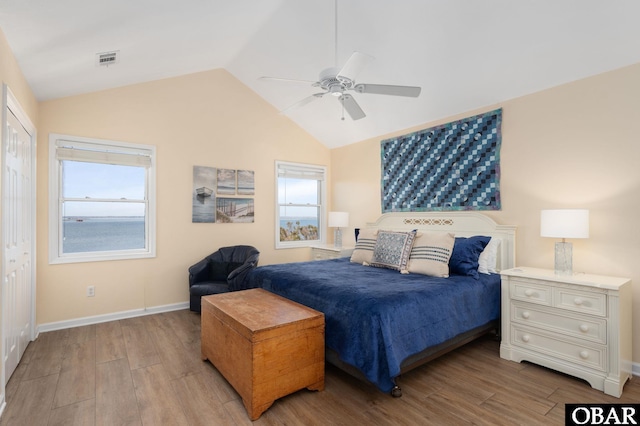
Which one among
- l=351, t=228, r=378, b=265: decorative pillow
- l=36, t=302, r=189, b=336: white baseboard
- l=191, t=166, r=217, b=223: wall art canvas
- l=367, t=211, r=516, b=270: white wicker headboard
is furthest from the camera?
l=191, t=166, r=217, b=223: wall art canvas

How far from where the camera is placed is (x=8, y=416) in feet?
6.89

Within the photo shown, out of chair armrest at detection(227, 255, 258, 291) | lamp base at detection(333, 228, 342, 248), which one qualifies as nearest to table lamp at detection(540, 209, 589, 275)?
lamp base at detection(333, 228, 342, 248)

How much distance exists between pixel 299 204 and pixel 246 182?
109 cm

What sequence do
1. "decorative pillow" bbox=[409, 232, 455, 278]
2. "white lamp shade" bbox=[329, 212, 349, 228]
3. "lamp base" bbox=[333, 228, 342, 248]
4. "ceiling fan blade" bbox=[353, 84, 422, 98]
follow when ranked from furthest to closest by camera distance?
"lamp base" bbox=[333, 228, 342, 248]
"white lamp shade" bbox=[329, 212, 349, 228]
"decorative pillow" bbox=[409, 232, 455, 278]
"ceiling fan blade" bbox=[353, 84, 422, 98]

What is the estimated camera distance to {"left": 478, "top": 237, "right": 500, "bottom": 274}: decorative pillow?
3379 millimetres

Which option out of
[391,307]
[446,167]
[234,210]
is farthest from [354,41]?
[234,210]

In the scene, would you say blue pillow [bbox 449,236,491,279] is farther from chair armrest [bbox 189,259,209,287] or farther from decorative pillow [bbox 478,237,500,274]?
chair armrest [bbox 189,259,209,287]

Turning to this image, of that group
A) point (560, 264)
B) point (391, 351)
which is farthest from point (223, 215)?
point (560, 264)

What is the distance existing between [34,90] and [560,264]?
17.2ft

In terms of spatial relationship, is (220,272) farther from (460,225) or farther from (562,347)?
(562,347)

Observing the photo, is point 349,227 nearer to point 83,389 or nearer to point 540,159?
point 540,159

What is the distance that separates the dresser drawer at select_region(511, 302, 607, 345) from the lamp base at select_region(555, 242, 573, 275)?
386 mm

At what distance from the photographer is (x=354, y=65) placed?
2.38 metres

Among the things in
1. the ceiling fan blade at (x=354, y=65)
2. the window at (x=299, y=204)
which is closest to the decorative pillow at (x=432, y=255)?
the ceiling fan blade at (x=354, y=65)
